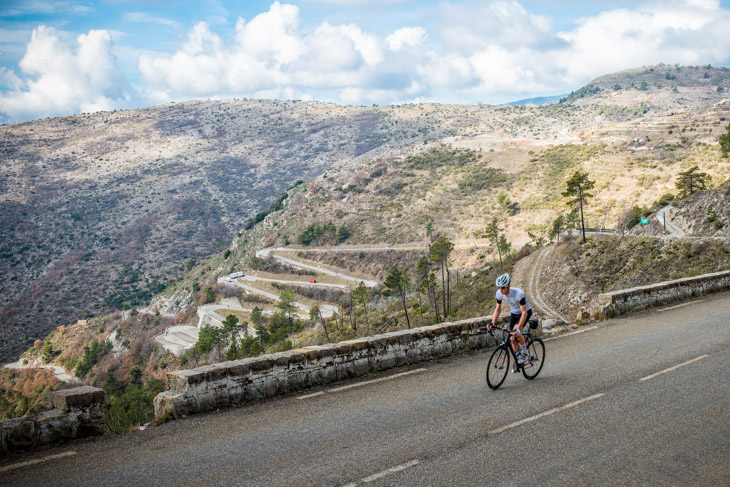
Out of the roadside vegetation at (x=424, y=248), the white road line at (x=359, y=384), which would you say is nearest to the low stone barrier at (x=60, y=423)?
the white road line at (x=359, y=384)

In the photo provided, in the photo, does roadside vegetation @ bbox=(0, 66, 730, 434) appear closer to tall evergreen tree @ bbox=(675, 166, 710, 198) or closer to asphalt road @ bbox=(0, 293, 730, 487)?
tall evergreen tree @ bbox=(675, 166, 710, 198)

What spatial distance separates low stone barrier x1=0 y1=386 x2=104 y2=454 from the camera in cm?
600

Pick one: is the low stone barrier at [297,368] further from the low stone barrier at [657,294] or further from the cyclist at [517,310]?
the low stone barrier at [657,294]

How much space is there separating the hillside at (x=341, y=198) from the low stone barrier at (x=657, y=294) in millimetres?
47042

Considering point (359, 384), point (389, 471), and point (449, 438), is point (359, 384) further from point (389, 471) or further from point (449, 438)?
point (389, 471)

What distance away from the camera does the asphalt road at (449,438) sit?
524 centimetres

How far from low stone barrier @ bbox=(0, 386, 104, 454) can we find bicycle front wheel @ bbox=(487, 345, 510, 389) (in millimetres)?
6190

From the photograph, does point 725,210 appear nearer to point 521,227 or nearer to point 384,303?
point 521,227

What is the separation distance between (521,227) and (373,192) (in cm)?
3960

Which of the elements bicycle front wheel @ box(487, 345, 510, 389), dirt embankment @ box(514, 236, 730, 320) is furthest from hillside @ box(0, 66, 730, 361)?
bicycle front wheel @ box(487, 345, 510, 389)

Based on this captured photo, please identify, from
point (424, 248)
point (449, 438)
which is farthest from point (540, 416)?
point (424, 248)

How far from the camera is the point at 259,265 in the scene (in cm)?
8981

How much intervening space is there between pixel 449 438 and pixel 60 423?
5279 millimetres

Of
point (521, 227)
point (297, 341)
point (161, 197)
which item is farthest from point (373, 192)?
point (161, 197)
